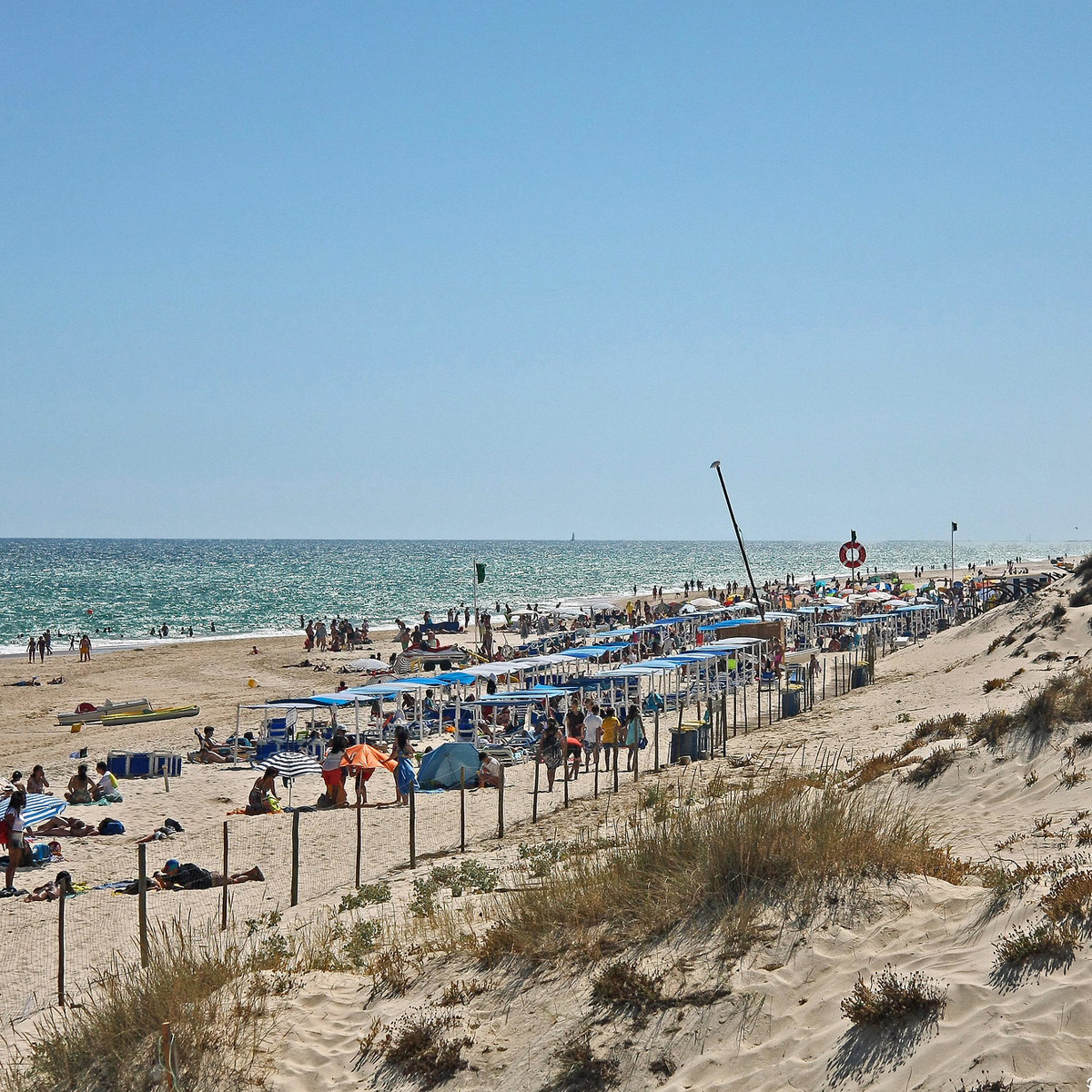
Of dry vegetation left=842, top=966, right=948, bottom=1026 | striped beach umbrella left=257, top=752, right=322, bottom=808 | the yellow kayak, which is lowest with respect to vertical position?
the yellow kayak

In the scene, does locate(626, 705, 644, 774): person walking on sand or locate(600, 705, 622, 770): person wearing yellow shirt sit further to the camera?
locate(626, 705, 644, 774): person walking on sand

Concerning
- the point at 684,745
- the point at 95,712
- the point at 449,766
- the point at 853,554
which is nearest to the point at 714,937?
the point at 684,745

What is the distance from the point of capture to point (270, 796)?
1525cm

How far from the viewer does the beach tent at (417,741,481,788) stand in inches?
642

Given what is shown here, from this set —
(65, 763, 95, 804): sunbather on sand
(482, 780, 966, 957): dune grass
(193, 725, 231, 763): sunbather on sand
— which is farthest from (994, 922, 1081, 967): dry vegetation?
(193, 725, 231, 763): sunbather on sand

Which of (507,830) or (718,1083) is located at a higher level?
(718,1083)

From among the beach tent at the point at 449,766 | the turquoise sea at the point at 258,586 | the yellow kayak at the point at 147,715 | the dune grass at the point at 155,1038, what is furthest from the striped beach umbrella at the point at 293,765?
the turquoise sea at the point at 258,586

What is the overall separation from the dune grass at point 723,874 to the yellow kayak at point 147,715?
68.3 ft

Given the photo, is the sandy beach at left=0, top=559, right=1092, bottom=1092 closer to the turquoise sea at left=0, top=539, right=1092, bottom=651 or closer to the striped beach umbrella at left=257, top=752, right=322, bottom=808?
the striped beach umbrella at left=257, top=752, right=322, bottom=808

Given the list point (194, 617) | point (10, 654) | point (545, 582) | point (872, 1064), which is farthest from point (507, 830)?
point (545, 582)

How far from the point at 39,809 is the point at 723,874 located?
1040 centimetres

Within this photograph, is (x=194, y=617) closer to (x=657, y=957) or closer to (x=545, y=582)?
(x=545, y=582)

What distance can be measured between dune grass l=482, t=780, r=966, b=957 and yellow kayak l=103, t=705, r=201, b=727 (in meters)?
20.8

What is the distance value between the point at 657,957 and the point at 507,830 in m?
6.65
